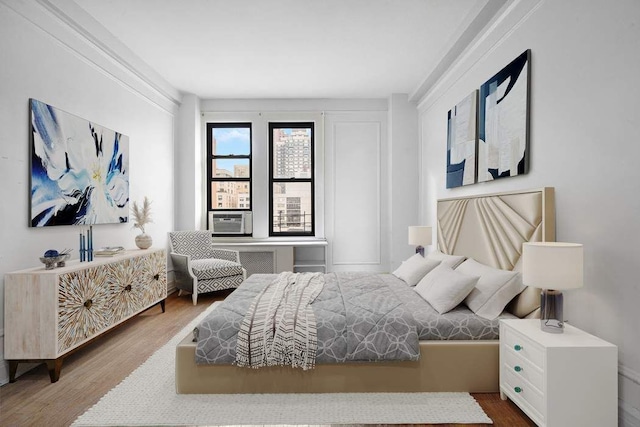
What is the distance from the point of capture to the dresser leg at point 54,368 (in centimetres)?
251

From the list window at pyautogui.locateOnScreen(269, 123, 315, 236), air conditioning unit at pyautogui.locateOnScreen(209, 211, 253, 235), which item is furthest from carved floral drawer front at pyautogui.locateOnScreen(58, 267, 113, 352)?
window at pyautogui.locateOnScreen(269, 123, 315, 236)

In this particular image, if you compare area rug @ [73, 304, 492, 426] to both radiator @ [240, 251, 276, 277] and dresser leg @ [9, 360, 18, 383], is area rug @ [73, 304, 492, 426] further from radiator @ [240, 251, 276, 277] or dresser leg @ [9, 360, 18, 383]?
radiator @ [240, 251, 276, 277]

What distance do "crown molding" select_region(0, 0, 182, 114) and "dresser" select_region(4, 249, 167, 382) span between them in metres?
1.83

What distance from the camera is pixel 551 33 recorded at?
2.39 m

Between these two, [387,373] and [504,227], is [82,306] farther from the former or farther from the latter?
[504,227]

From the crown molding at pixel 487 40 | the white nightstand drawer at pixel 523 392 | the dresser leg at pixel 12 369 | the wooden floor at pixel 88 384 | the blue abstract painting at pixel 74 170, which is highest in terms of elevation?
the crown molding at pixel 487 40

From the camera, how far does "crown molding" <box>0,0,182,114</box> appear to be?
281 centimetres

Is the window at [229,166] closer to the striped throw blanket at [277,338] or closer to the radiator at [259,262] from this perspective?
the radiator at [259,262]

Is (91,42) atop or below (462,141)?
atop

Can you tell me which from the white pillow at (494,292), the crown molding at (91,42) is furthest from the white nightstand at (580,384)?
the crown molding at (91,42)

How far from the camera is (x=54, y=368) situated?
2.52m

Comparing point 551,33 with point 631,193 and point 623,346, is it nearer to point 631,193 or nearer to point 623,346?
point 631,193

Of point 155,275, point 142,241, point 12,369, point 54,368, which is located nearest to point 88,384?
point 54,368

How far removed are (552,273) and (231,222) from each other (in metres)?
4.67
